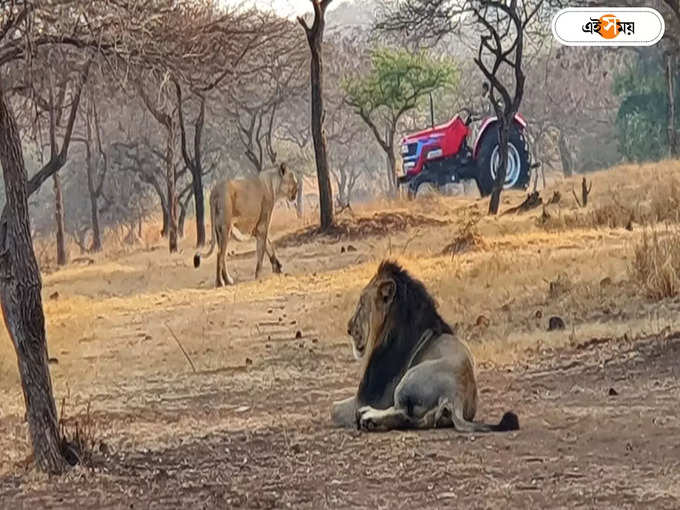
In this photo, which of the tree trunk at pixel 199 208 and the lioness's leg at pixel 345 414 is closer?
the lioness's leg at pixel 345 414

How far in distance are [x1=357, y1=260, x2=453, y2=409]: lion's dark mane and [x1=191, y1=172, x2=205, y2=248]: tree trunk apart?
2.04 meters

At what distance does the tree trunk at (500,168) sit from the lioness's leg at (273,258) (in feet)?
2.99

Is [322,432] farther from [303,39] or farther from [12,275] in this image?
[303,39]

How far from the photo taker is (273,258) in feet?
17.1

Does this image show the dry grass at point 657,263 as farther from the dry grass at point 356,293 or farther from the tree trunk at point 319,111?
the tree trunk at point 319,111

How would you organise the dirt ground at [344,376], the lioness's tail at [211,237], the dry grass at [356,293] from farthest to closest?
the lioness's tail at [211,237]
the dry grass at [356,293]
the dirt ground at [344,376]

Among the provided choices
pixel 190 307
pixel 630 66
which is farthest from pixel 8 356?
pixel 630 66

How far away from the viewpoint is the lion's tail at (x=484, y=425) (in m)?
3.35

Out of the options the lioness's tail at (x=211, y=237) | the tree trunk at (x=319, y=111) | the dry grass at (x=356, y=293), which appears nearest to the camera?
the dry grass at (x=356, y=293)

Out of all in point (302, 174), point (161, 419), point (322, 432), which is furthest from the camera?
point (302, 174)

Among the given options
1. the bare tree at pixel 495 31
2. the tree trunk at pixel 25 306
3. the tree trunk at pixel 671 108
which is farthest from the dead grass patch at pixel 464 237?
the tree trunk at pixel 25 306

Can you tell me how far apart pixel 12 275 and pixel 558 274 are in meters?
2.52

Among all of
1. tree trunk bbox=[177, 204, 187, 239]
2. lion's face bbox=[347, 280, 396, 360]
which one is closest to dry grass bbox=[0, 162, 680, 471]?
tree trunk bbox=[177, 204, 187, 239]

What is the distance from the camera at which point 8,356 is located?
4.80 meters
